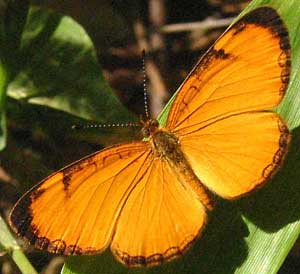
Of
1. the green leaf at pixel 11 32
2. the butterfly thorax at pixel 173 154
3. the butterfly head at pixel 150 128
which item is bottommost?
the butterfly thorax at pixel 173 154

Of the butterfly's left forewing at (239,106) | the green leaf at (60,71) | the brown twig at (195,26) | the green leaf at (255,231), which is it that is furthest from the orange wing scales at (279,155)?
the brown twig at (195,26)

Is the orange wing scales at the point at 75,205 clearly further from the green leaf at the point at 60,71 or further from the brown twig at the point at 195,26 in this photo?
the brown twig at the point at 195,26

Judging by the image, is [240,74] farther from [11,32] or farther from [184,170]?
[11,32]

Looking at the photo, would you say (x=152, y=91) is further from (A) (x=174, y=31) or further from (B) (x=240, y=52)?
(B) (x=240, y=52)

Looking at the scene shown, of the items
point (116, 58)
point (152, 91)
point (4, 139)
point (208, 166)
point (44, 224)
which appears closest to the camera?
point (44, 224)

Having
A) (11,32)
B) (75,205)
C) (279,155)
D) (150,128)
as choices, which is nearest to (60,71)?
(11,32)

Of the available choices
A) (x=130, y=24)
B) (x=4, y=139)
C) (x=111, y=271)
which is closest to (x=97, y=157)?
(x=111, y=271)
